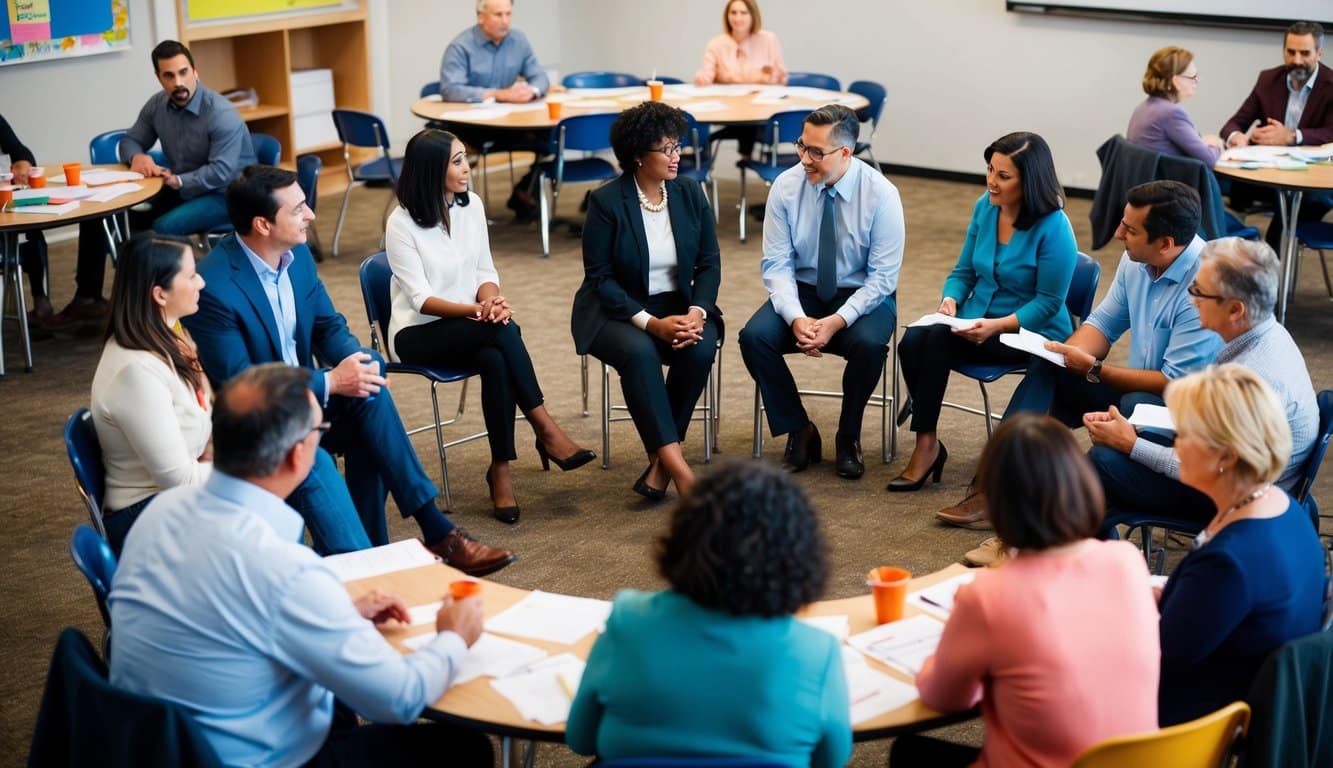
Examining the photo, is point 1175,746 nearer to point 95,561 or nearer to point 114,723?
point 114,723

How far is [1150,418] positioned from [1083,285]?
1.08 metres

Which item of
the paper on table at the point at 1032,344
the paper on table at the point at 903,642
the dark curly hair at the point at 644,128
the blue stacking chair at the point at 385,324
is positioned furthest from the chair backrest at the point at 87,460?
the paper on table at the point at 1032,344

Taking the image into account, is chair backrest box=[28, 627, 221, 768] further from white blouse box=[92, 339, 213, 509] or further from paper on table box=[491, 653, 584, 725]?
white blouse box=[92, 339, 213, 509]

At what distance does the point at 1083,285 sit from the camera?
4602 mm

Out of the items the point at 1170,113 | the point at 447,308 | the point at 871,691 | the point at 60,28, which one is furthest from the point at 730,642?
the point at 60,28

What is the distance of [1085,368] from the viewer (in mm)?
4102

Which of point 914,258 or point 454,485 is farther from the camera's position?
point 914,258

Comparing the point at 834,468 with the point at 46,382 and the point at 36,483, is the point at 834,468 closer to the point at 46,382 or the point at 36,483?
the point at 36,483

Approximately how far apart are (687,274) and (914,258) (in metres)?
3.20

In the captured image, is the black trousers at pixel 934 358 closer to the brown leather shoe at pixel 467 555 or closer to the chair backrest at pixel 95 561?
the brown leather shoe at pixel 467 555

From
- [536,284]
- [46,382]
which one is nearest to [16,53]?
[46,382]

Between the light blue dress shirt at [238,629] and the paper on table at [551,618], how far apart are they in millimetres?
290

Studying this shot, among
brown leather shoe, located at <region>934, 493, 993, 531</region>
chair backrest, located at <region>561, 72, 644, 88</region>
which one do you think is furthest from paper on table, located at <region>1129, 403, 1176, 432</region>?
chair backrest, located at <region>561, 72, 644, 88</region>

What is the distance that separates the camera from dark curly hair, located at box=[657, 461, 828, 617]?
6.31 feet
